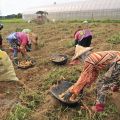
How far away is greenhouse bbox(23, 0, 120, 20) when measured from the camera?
856 inches

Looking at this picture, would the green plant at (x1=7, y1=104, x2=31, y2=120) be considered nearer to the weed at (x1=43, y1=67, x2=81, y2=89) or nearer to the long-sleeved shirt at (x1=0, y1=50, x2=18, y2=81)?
the weed at (x1=43, y1=67, x2=81, y2=89)

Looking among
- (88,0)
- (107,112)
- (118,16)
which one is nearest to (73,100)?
(107,112)

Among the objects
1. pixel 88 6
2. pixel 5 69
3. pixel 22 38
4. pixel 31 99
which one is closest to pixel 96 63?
pixel 31 99

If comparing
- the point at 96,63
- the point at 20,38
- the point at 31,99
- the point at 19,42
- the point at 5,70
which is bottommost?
the point at 31,99

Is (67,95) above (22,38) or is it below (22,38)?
below

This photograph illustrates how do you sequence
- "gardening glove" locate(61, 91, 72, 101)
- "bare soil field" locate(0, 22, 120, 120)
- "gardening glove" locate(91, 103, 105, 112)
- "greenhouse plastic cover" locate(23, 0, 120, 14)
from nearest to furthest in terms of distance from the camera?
1. "gardening glove" locate(91, 103, 105, 112)
2. "gardening glove" locate(61, 91, 72, 101)
3. "bare soil field" locate(0, 22, 120, 120)
4. "greenhouse plastic cover" locate(23, 0, 120, 14)

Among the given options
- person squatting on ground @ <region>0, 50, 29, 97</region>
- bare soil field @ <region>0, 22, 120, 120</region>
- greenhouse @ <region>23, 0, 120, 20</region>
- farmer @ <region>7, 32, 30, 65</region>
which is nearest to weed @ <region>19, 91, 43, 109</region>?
bare soil field @ <region>0, 22, 120, 120</region>

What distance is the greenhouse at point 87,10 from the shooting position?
856 inches

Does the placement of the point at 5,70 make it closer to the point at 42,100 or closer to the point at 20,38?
the point at 42,100

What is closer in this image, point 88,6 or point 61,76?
point 61,76

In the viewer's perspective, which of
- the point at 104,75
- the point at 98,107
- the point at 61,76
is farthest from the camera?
the point at 61,76

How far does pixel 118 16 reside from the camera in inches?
819

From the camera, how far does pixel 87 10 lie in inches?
953

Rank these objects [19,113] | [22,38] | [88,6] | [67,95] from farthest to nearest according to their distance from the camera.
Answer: [88,6] → [22,38] → [19,113] → [67,95]
